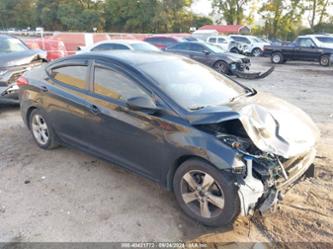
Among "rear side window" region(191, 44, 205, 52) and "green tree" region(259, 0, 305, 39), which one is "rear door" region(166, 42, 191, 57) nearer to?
"rear side window" region(191, 44, 205, 52)

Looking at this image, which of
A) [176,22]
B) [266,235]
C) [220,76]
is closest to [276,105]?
[220,76]

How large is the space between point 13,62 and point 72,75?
11.1 ft

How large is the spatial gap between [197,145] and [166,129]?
394mm

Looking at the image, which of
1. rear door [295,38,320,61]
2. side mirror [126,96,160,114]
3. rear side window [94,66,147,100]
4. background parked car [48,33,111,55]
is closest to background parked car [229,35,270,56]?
rear door [295,38,320,61]

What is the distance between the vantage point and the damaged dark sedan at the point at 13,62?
6434mm

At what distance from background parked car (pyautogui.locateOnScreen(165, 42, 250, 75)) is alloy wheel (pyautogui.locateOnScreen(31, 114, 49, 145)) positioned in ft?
29.6

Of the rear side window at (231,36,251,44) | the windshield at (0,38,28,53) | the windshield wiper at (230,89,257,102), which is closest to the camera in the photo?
the windshield wiper at (230,89,257,102)

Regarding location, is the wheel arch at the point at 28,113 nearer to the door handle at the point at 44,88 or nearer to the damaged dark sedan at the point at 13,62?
the door handle at the point at 44,88

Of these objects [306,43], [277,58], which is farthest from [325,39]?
[277,58]

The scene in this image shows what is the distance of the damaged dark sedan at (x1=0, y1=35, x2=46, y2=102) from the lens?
6.43 meters

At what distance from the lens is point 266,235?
Result: 293 cm

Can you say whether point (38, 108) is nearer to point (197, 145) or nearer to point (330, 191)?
point (197, 145)

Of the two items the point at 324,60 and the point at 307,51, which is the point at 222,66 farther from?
the point at 324,60

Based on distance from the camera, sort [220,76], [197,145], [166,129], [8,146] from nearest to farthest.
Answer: [197,145] → [166,129] → [220,76] → [8,146]
